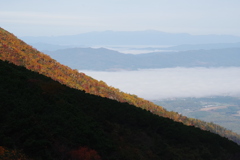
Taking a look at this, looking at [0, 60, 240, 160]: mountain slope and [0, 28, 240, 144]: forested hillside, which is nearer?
[0, 60, 240, 160]: mountain slope

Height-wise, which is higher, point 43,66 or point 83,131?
point 43,66

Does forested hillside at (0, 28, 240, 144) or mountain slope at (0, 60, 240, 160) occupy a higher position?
forested hillside at (0, 28, 240, 144)

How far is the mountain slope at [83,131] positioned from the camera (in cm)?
1598

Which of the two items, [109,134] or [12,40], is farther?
[12,40]

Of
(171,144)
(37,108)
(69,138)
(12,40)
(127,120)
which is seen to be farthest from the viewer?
(12,40)

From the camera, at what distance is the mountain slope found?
52.4 ft

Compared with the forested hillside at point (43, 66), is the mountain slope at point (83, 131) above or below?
below

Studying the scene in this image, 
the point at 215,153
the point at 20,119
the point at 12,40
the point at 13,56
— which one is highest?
the point at 12,40

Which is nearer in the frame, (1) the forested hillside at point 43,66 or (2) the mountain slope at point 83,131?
(2) the mountain slope at point 83,131

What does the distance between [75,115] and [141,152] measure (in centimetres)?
540

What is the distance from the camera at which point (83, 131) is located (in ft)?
63.7

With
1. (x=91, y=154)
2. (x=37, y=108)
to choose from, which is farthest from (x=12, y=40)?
(x=91, y=154)

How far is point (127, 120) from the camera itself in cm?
2819

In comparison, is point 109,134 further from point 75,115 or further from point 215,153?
point 215,153
